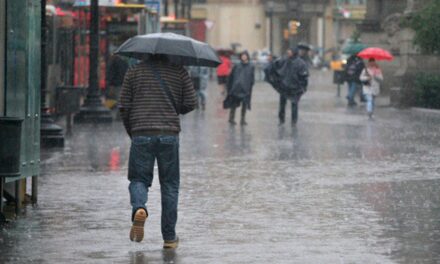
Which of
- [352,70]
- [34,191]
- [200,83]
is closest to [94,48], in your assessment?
[200,83]

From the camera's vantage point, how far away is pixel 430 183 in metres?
16.9

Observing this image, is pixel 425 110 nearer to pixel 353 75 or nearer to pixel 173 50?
pixel 353 75

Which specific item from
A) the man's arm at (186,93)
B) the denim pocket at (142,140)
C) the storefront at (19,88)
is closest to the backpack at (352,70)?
the storefront at (19,88)

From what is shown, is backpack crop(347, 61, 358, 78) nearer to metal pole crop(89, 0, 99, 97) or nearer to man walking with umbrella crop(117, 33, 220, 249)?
metal pole crop(89, 0, 99, 97)

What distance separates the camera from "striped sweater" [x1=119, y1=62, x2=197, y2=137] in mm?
11273

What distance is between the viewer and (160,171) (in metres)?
11.4

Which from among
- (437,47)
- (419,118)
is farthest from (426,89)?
(419,118)

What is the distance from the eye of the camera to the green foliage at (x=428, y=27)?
34938 millimetres

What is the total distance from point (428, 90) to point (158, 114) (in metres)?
25.2

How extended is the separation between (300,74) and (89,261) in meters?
20.8

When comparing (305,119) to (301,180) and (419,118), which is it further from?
(301,180)

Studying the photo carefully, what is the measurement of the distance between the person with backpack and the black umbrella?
28.2 m

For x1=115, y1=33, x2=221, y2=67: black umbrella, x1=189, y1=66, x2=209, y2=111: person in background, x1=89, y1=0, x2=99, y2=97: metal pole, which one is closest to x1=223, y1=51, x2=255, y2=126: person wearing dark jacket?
x1=89, y1=0, x2=99, y2=97: metal pole

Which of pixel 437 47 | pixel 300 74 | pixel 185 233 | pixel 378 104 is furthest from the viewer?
pixel 378 104
